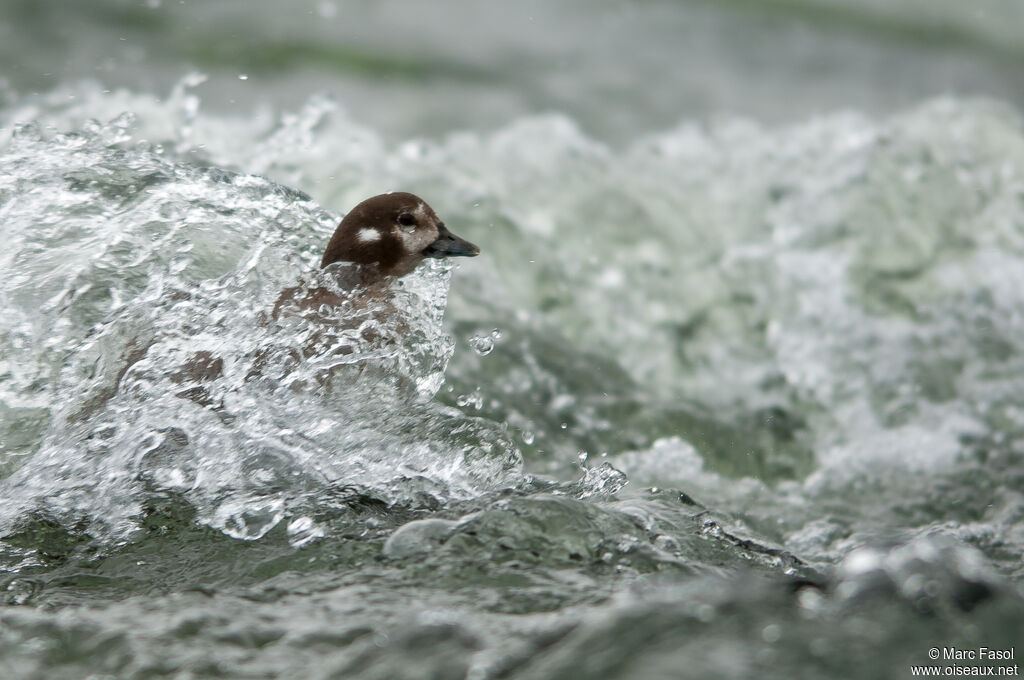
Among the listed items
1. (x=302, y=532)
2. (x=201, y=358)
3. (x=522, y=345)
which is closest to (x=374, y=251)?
(x=201, y=358)

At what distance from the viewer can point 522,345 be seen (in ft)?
20.4

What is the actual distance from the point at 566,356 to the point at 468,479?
263cm

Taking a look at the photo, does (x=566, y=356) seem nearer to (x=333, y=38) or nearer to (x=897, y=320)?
(x=897, y=320)

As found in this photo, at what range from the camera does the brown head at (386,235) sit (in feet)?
14.8

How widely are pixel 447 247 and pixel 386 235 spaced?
0.90 ft

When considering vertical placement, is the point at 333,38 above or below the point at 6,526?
above

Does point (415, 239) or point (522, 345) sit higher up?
point (415, 239)

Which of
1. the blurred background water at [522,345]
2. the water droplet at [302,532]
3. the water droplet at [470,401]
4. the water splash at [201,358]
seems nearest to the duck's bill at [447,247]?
the water splash at [201,358]

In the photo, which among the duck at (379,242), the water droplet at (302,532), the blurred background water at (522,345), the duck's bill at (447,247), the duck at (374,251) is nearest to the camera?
the blurred background water at (522,345)

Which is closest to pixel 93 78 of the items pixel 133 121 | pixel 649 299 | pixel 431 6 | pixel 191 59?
pixel 191 59

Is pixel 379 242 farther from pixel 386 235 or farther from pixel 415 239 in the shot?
pixel 415 239

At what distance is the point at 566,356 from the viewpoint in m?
6.37

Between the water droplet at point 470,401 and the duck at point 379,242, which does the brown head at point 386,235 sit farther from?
the water droplet at point 470,401

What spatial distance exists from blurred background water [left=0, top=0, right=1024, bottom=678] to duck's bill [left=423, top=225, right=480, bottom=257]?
27cm
